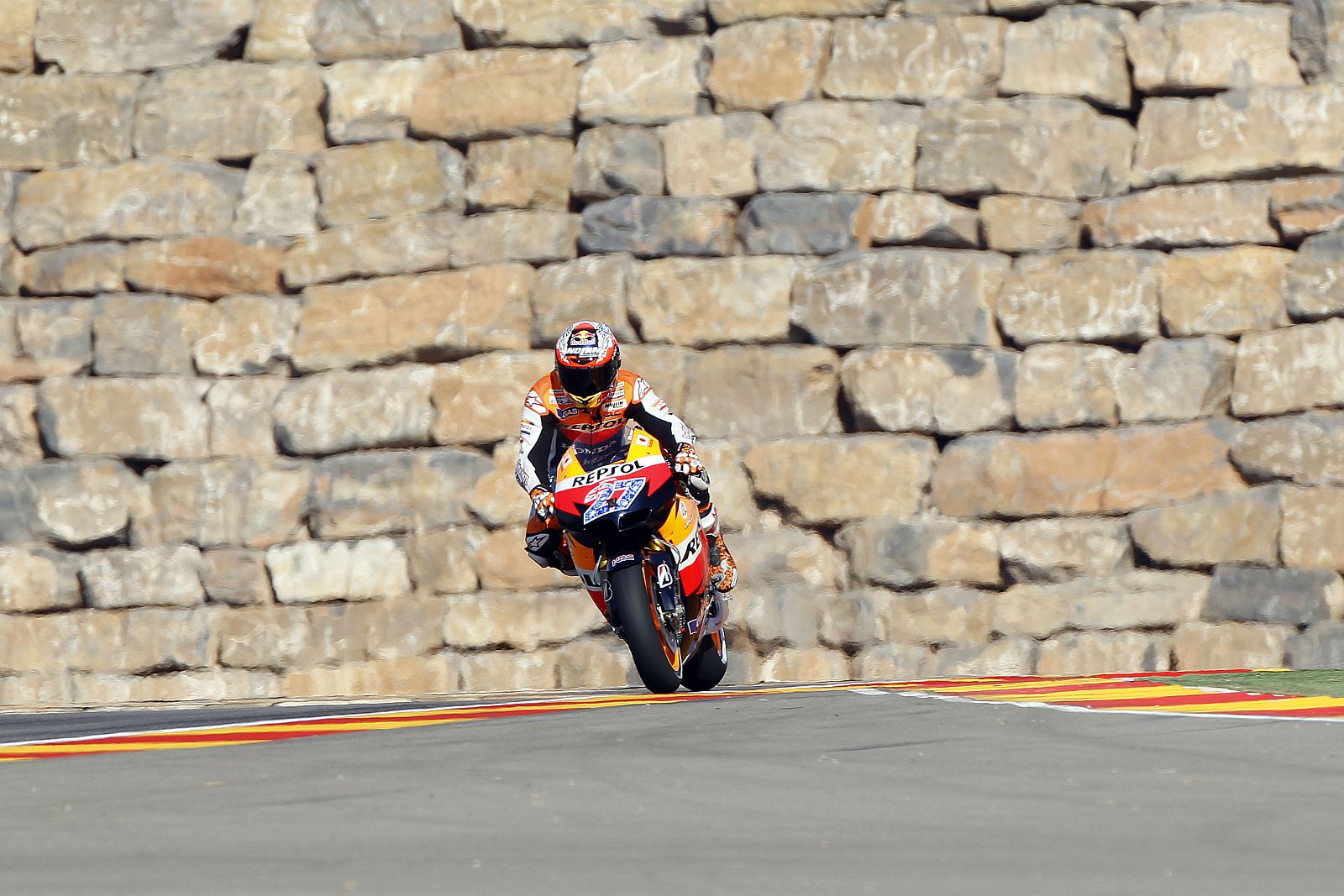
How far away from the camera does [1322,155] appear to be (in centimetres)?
1314

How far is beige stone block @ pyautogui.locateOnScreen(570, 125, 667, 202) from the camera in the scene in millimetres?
13625

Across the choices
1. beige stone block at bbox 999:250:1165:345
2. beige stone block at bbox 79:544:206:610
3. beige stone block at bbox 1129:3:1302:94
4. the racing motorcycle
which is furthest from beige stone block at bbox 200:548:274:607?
beige stone block at bbox 1129:3:1302:94

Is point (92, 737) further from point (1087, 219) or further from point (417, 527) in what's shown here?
point (1087, 219)

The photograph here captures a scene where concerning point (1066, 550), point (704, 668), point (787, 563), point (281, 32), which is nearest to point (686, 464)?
point (704, 668)

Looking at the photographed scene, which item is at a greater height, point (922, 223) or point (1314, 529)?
point (922, 223)

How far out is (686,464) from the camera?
930 cm

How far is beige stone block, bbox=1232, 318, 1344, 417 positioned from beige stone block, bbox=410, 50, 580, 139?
490 centimetres

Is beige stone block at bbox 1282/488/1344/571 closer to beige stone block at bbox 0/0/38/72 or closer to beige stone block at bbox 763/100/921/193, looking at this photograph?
beige stone block at bbox 763/100/921/193

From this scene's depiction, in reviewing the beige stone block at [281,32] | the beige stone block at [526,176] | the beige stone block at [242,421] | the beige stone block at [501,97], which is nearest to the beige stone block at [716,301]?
the beige stone block at [526,176]

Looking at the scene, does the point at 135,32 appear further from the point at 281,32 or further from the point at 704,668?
the point at 704,668

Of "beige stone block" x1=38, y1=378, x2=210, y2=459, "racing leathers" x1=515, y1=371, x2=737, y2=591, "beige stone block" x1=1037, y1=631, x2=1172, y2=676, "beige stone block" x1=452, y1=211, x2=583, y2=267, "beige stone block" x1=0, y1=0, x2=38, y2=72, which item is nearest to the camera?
"racing leathers" x1=515, y1=371, x2=737, y2=591

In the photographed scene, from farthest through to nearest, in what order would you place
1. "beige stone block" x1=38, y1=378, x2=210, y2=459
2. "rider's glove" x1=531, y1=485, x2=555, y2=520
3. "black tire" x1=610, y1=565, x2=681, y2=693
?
"beige stone block" x1=38, y1=378, x2=210, y2=459, "rider's glove" x1=531, y1=485, x2=555, y2=520, "black tire" x1=610, y1=565, x2=681, y2=693

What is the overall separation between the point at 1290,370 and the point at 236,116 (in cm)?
760

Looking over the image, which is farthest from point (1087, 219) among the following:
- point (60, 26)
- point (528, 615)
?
point (60, 26)
